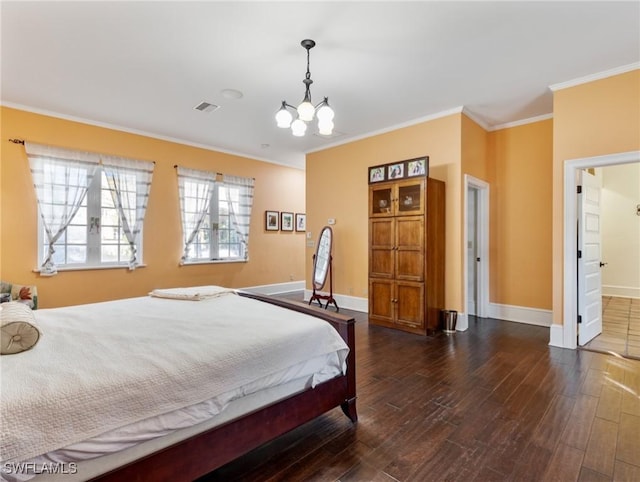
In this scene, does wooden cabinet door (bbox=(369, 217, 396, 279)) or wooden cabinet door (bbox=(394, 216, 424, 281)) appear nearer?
wooden cabinet door (bbox=(394, 216, 424, 281))

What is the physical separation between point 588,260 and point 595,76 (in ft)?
6.63

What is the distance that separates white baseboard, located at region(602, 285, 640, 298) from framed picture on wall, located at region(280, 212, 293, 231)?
667cm

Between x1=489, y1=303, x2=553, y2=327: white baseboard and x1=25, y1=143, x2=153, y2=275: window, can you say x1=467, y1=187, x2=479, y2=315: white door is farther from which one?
x1=25, y1=143, x2=153, y2=275: window

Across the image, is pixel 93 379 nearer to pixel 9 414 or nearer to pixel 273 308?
pixel 9 414

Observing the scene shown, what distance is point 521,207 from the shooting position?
477cm

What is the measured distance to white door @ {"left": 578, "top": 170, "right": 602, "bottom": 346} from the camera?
3.65 metres

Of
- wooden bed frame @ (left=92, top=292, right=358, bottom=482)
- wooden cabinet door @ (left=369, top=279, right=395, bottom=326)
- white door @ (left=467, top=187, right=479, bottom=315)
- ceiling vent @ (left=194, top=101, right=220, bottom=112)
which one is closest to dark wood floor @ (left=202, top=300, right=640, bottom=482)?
wooden bed frame @ (left=92, top=292, right=358, bottom=482)

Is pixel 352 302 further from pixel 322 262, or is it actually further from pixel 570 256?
pixel 570 256

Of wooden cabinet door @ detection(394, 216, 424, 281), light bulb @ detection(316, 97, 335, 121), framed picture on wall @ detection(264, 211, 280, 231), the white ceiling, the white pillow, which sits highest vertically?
the white ceiling

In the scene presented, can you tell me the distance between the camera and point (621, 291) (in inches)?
252

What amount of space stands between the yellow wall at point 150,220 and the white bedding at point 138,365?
265 cm

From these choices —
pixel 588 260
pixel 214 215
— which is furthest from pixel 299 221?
pixel 588 260

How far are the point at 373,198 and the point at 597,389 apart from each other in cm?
316

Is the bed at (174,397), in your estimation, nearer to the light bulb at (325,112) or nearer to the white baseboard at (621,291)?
the light bulb at (325,112)
